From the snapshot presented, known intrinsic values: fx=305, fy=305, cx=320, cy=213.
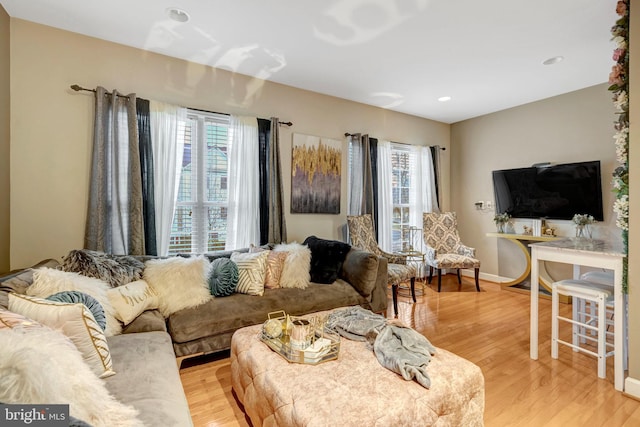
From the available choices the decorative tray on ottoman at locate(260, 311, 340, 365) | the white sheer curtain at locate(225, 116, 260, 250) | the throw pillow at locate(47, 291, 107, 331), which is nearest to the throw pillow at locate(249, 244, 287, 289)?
the white sheer curtain at locate(225, 116, 260, 250)

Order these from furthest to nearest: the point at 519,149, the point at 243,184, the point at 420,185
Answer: the point at 420,185 → the point at 519,149 → the point at 243,184

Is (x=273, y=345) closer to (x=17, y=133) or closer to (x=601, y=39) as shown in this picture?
(x=17, y=133)

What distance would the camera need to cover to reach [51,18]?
8.03ft

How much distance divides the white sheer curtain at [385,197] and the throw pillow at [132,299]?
3067 mm

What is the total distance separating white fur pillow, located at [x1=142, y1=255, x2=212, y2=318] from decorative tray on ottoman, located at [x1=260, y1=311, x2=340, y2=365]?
779mm

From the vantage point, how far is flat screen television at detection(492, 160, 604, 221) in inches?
145

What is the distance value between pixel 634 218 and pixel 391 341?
1.81 metres

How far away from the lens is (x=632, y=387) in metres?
1.97

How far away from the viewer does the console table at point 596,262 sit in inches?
80.7

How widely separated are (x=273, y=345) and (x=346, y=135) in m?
3.14

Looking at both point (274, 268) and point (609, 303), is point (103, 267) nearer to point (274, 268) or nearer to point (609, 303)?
point (274, 268)

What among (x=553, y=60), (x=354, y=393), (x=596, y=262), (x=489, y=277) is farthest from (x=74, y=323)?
(x=489, y=277)

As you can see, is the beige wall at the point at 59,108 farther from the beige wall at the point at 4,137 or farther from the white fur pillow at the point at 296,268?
the white fur pillow at the point at 296,268

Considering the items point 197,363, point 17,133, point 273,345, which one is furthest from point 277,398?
point 17,133
